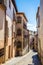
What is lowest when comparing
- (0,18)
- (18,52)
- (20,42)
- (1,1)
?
(18,52)

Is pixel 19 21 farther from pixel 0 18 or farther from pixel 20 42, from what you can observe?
pixel 0 18

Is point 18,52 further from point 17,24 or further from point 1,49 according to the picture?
point 1,49

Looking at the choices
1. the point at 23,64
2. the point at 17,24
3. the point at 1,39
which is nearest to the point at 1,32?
the point at 1,39

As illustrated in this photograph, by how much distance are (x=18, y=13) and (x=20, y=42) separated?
19.0ft

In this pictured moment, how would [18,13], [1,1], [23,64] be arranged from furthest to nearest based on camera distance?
[18,13] → [23,64] → [1,1]

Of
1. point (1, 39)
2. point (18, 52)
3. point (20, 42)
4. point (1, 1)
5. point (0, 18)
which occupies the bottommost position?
point (18, 52)

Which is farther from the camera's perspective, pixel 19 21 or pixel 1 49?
pixel 19 21

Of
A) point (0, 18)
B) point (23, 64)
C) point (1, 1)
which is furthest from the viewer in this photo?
point (23, 64)

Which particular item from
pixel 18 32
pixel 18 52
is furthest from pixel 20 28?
pixel 18 52

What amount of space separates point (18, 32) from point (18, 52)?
13.1 feet

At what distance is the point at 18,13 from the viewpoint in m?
30.5

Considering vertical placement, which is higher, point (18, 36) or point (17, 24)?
point (17, 24)

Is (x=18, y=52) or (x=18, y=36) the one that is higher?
(x=18, y=36)

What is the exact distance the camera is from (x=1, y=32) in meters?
12.5
